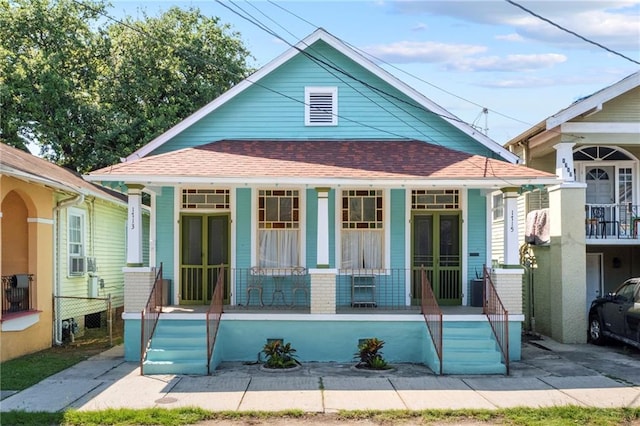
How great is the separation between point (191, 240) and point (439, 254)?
5.60 meters

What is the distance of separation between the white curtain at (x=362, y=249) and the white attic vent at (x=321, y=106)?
2730 mm

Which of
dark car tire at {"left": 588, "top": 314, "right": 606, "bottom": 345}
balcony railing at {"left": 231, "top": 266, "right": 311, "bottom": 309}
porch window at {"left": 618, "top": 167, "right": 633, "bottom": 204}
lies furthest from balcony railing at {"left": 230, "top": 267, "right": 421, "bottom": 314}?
porch window at {"left": 618, "top": 167, "right": 633, "bottom": 204}

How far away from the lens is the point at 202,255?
15664 millimetres

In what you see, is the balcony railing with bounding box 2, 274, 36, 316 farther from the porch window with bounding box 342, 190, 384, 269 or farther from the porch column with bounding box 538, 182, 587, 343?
the porch column with bounding box 538, 182, 587, 343

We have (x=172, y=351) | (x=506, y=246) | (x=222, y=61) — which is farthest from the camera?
(x=222, y=61)

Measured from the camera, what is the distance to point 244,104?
16.4m

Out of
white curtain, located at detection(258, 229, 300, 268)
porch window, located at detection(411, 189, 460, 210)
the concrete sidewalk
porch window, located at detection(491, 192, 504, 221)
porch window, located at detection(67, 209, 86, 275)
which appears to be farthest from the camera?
porch window, located at detection(491, 192, 504, 221)

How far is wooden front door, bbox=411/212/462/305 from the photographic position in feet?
51.4

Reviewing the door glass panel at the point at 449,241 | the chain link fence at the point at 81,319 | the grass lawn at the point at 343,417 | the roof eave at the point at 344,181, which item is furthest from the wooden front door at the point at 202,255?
the grass lawn at the point at 343,417

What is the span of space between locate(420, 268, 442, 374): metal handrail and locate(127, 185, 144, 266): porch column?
5.70 meters

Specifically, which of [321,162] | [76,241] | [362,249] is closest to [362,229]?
[362,249]

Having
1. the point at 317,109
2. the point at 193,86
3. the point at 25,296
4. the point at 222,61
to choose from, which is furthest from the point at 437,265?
the point at 222,61

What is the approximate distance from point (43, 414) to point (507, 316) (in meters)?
8.06

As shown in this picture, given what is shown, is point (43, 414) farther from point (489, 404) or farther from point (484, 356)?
point (484, 356)
